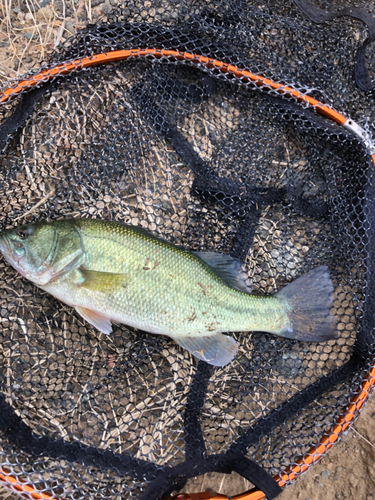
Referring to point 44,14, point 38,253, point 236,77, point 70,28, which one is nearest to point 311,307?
point 236,77

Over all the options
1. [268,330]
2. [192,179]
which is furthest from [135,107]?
[268,330]

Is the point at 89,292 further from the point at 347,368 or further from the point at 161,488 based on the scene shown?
the point at 347,368

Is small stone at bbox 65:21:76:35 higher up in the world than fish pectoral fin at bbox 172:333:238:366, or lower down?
higher up

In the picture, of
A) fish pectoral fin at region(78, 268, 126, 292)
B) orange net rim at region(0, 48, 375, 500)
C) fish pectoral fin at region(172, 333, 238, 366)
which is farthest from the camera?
fish pectoral fin at region(172, 333, 238, 366)

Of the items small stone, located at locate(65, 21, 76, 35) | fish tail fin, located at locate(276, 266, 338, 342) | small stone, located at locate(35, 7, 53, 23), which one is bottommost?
fish tail fin, located at locate(276, 266, 338, 342)

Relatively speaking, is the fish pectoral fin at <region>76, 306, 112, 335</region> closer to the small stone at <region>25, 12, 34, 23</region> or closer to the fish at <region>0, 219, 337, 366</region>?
the fish at <region>0, 219, 337, 366</region>

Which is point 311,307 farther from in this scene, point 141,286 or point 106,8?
point 106,8

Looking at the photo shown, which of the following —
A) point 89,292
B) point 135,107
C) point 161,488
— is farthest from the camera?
point 135,107

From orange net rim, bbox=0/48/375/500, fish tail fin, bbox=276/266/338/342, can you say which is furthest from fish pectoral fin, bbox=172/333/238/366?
orange net rim, bbox=0/48/375/500
